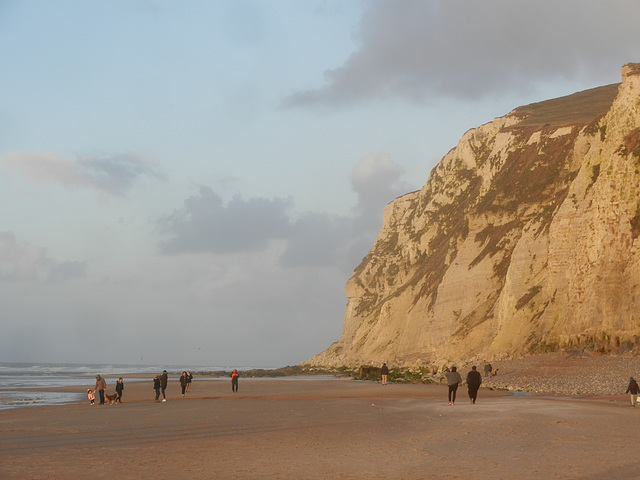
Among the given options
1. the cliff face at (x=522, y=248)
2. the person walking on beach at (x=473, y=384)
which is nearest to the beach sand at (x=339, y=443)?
the person walking on beach at (x=473, y=384)

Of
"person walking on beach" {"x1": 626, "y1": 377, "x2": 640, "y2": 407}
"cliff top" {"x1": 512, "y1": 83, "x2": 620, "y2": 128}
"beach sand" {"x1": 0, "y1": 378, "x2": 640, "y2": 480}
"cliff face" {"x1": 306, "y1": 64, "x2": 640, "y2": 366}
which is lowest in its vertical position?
"beach sand" {"x1": 0, "y1": 378, "x2": 640, "y2": 480}

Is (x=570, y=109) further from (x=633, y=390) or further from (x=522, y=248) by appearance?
(x=633, y=390)

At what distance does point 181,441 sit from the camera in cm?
1542

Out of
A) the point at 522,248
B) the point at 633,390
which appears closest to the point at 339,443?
the point at 633,390

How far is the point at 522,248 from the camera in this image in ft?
184

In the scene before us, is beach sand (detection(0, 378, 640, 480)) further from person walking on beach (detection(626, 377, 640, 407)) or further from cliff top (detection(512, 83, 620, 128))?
cliff top (detection(512, 83, 620, 128))

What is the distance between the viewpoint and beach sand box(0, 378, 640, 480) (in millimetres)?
11055

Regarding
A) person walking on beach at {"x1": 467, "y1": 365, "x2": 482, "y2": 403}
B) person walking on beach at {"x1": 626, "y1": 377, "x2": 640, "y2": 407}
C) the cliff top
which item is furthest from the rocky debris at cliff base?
the cliff top

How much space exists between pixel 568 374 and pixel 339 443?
24784mm

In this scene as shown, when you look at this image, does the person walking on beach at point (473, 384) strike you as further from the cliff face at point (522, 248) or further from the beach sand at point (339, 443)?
the cliff face at point (522, 248)

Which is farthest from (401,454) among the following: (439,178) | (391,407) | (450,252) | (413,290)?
(439,178)

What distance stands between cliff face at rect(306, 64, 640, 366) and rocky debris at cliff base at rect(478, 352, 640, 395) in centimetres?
203

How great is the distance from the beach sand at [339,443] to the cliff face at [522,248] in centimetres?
2142

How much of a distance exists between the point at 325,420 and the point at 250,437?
14.3ft
